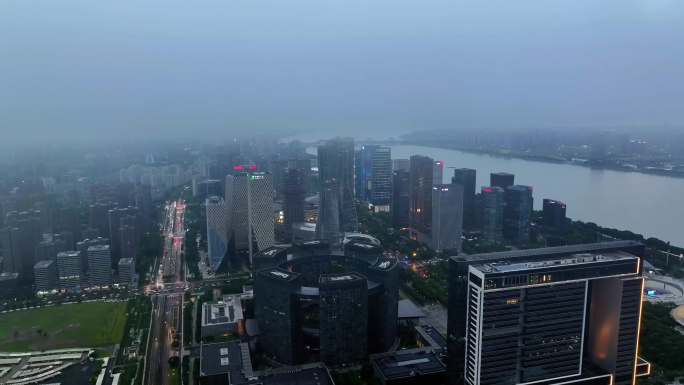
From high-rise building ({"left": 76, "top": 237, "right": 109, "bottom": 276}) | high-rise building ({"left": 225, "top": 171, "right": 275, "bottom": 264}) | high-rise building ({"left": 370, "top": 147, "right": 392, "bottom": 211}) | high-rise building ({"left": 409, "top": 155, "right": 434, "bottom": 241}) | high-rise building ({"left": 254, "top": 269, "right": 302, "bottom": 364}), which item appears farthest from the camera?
high-rise building ({"left": 370, "top": 147, "right": 392, "bottom": 211})

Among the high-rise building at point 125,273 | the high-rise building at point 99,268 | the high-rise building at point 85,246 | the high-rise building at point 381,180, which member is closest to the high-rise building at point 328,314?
the high-rise building at point 125,273

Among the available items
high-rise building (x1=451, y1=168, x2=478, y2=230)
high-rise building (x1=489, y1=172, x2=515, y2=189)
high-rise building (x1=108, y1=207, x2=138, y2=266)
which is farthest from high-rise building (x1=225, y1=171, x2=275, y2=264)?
high-rise building (x1=489, y1=172, x2=515, y2=189)

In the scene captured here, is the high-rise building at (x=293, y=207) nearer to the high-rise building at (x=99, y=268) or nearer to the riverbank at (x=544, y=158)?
the high-rise building at (x=99, y=268)

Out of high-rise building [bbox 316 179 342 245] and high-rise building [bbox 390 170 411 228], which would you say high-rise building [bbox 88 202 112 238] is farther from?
high-rise building [bbox 390 170 411 228]

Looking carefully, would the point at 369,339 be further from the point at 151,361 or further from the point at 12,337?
the point at 12,337

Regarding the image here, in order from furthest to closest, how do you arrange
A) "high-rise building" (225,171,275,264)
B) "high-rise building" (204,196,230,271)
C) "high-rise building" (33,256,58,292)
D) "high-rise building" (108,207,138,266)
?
1. "high-rise building" (108,207,138,266)
2. "high-rise building" (225,171,275,264)
3. "high-rise building" (204,196,230,271)
4. "high-rise building" (33,256,58,292)

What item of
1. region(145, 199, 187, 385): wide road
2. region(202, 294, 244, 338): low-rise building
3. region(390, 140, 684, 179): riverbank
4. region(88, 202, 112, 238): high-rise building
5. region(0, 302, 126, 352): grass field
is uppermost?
region(390, 140, 684, 179): riverbank

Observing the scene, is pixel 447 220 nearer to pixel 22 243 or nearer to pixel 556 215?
pixel 556 215
